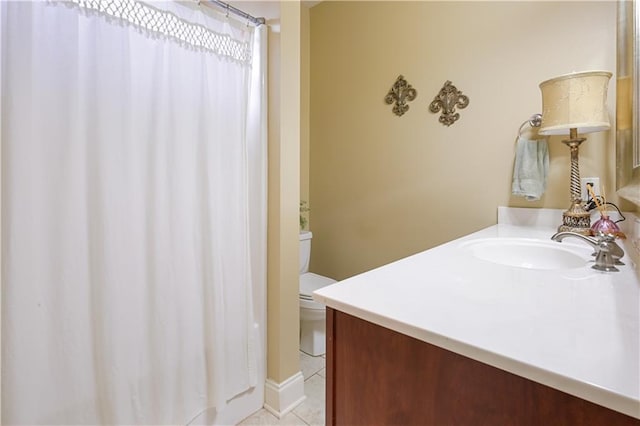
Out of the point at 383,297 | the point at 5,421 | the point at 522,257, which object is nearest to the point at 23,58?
the point at 5,421

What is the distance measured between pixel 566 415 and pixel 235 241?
1.16 m

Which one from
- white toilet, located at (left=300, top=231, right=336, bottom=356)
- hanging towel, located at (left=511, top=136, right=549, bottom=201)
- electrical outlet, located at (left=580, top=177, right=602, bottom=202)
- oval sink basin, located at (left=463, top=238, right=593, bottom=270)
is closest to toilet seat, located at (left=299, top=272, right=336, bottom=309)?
white toilet, located at (left=300, top=231, right=336, bottom=356)

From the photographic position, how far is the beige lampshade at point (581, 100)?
1.19 metres

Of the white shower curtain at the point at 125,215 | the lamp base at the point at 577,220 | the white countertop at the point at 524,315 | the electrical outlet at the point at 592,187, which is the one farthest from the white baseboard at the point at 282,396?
the electrical outlet at the point at 592,187

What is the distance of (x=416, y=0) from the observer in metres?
1.98

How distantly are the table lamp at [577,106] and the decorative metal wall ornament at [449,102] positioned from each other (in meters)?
0.53

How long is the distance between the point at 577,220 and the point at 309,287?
56.8 inches

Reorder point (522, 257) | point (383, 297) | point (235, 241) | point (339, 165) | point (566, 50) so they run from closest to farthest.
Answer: point (383, 297), point (522, 257), point (235, 241), point (566, 50), point (339, 165)

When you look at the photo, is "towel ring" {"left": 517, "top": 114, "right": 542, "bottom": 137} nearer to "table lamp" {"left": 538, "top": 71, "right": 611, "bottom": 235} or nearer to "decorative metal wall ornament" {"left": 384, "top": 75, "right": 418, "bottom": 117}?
"table lamp" {"left": 538, "top": 71, "right": 611, "bottom": 235}

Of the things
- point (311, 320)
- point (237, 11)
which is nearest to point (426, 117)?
point (237, 11)

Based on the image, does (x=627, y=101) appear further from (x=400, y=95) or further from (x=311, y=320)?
(x=311, y=320)

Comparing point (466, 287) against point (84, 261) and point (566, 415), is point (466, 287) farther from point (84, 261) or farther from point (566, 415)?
point (84, 261)

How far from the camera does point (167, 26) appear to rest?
1127mm

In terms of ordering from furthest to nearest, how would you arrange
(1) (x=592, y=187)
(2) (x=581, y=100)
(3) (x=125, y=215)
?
1. (1) (x=592, y=187)
2. (2) (x=581, y=100)
3. (3) (x=125, y=215)
